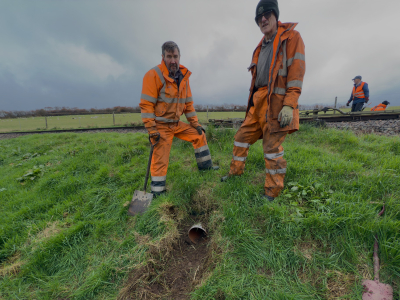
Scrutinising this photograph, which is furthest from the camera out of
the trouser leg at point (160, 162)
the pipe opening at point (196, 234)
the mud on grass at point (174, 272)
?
the trouser leg at point (160, 162)

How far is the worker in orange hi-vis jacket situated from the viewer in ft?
9.13

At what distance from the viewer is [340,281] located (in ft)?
5.02

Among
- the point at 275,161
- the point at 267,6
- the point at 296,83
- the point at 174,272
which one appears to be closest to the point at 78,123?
the point at 174,272

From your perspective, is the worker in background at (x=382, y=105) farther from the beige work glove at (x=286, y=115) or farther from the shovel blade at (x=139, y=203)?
Result: the shovel blade at (x=139, y=203)

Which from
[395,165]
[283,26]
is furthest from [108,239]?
[395,165]

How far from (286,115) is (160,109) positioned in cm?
199

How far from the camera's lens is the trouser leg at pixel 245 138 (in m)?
2.74

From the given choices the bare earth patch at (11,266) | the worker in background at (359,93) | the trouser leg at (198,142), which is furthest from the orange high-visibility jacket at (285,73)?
the worker in background at (359,93)

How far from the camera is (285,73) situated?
2191 mm

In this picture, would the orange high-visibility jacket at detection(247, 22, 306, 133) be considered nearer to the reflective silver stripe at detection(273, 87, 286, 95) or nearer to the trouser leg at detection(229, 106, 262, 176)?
the reflective silver stripe at detection(273, 87, 286, 95)

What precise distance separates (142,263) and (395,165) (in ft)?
13.1

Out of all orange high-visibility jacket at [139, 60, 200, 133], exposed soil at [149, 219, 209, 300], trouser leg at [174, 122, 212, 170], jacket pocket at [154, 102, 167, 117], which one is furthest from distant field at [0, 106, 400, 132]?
exposed soil at [149, 219, 209, 300]

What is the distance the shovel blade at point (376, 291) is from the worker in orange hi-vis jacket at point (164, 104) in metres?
2.65

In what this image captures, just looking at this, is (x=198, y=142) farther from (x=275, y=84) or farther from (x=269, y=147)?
(x=275, y=84)
